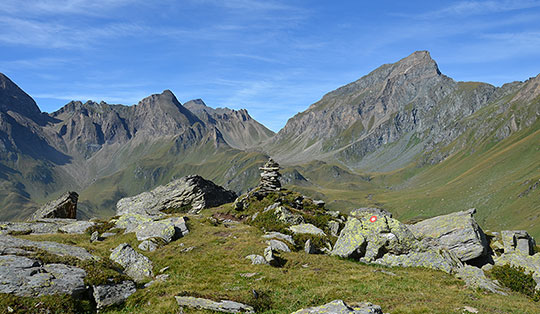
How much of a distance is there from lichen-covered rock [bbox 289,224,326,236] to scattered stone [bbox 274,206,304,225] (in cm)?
234

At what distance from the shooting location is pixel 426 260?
93.7 feet

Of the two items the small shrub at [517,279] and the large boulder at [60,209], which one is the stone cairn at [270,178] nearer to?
the large boulder at [60,209]

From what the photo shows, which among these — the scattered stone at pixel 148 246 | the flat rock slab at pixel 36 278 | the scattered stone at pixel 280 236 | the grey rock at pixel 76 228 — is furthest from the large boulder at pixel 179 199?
the flat rock slab at pixel 36 278

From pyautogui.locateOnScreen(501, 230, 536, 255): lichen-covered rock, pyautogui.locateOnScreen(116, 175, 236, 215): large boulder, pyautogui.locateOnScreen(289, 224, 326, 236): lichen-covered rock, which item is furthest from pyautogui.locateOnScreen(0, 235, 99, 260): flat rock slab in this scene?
pyautogui.locateOnScreen(116, 175, 236, 215): large boulder

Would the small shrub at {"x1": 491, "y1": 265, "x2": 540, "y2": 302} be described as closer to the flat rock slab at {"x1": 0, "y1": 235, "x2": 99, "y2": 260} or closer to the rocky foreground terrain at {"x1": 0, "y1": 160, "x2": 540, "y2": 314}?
the rocky foreground terrain at {"x1": 0, "y1": 160, "x2": 540, "y2": 314}

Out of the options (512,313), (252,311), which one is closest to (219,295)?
(252,311)

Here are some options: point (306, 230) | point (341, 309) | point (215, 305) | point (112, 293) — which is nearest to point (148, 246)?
point (112, 293)

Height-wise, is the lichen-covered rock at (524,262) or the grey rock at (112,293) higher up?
the grey rock at (112,293)

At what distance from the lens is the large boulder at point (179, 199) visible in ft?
225

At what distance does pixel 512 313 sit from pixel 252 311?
1396 centimetres

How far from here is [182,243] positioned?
3394 cm

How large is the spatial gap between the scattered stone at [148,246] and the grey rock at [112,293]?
42.3ft

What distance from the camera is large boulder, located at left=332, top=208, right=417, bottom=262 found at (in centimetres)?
3006

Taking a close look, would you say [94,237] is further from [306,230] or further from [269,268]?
[306,230]
